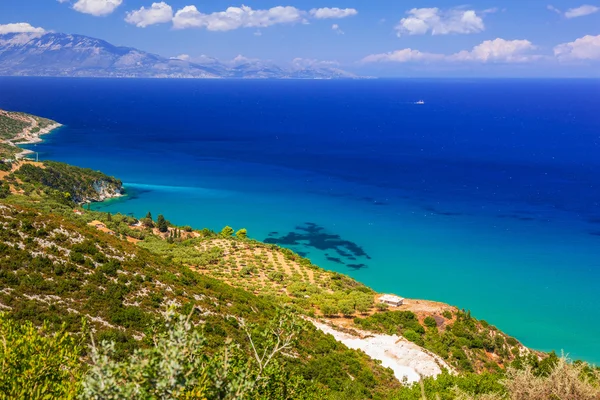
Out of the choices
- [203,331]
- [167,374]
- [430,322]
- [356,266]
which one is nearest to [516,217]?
[356,266]

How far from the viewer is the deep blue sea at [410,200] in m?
47.8

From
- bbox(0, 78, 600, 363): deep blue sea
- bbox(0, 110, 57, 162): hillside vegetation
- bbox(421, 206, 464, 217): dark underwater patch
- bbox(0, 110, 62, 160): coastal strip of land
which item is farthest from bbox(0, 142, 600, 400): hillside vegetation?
bbox(0, 110, 57, 162): hillside vegetation

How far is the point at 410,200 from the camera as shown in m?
77.4

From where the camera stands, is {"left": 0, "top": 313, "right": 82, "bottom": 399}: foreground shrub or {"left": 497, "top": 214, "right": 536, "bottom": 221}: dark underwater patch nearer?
{"left": 0, "top": 313, "right": 82, "bottom": 399}: foreground shrub

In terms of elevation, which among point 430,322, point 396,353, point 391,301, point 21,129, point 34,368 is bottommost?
point 430,322

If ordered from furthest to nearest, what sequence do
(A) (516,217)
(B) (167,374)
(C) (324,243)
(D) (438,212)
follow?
(D) (438,212)
(A) (516,217)
(C) (324,243)
(B) (167,374)

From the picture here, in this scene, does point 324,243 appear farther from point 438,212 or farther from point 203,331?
point 203,331

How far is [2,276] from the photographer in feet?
61.8

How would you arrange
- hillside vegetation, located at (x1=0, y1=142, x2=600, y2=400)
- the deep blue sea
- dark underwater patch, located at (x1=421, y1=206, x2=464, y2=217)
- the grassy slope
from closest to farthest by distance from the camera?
hillside vegetation, located at (x1=0, y1=142, x2=600, y2=400)
the grassy slope
the deep blue sea
dark underwater patch, located at (x1=421, y1=206, x2=464, y2=217)

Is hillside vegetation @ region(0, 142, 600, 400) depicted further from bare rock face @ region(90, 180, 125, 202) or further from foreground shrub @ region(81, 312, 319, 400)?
bare rock face @ region(90, 180, 125, 202)

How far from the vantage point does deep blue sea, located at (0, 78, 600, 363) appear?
4778 cm

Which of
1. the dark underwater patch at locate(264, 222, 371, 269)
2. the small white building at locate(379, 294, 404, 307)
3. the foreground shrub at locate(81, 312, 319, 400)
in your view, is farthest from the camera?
the dark underwater patch at locate(264, 222, 371, 269)

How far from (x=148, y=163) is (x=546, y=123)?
149238mm

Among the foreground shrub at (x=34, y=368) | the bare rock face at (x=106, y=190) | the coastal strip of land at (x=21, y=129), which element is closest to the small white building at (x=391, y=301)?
the foreground shrub at (x=34, y=368)
